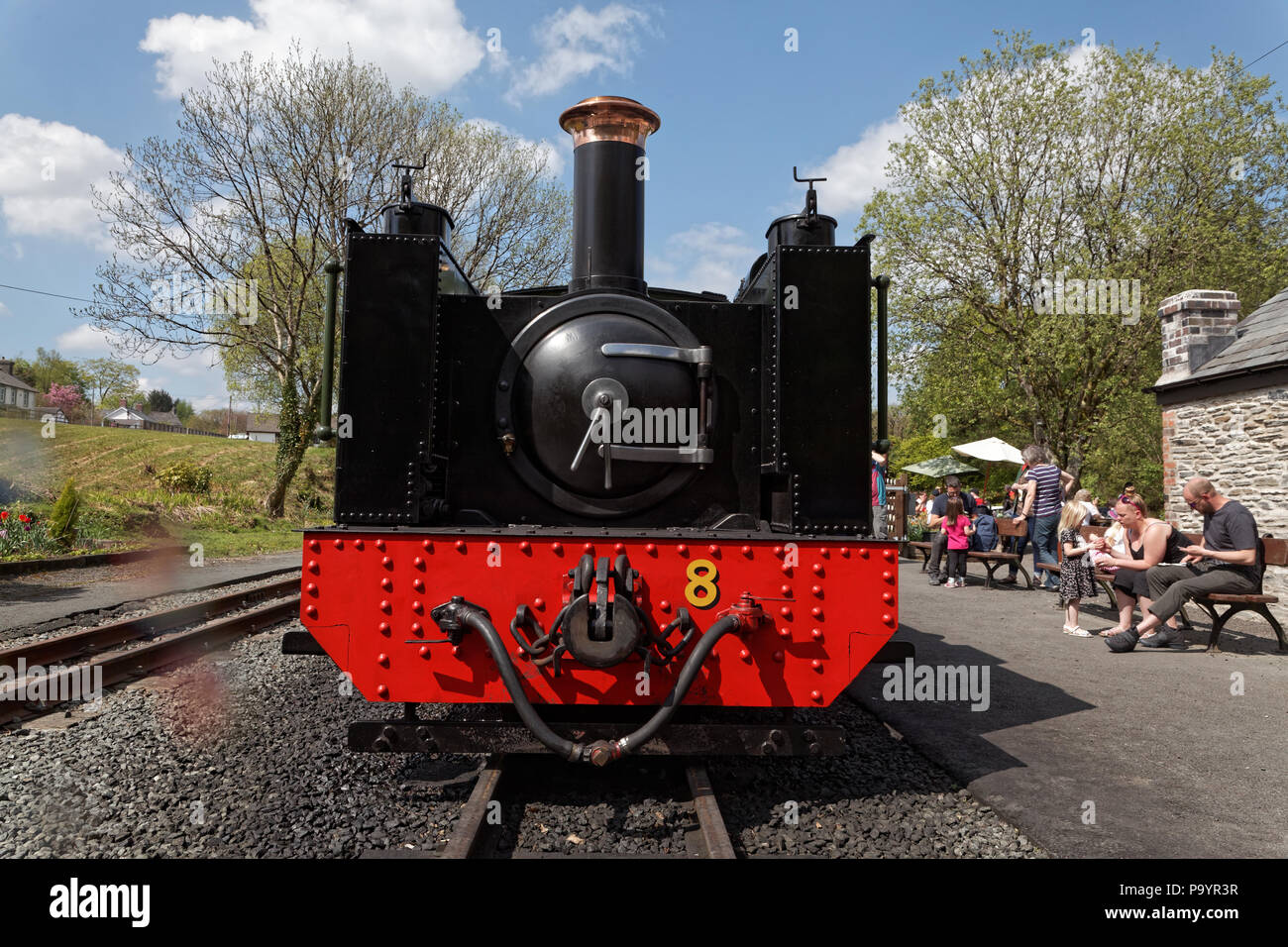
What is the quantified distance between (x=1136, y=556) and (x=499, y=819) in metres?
6.87

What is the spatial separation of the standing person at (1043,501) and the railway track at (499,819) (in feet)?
27.1

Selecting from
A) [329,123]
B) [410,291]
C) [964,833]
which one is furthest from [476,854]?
[329,123]

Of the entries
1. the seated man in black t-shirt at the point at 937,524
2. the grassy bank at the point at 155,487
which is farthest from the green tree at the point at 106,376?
the seated man in black t-shirt at the point at 937,524

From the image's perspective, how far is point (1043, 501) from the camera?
9.84 meters

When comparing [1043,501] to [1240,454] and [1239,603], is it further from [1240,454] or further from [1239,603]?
[1239,603]

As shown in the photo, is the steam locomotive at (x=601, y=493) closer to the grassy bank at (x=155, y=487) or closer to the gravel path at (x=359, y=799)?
the gravel path at (x=359, y=799)

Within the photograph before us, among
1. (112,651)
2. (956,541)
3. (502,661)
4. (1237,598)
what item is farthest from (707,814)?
(956,541)

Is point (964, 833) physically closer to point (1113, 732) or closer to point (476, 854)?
point (476, 854)

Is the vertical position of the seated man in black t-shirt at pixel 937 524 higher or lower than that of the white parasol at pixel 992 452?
lower

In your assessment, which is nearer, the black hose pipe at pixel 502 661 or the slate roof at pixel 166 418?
the black hose pipe at pixel 502 661

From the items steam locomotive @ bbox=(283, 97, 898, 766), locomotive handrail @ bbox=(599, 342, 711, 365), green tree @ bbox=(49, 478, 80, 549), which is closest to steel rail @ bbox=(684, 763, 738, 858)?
steam locomotive @ bbox=(283, 97, 898, 766)

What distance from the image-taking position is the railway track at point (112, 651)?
172 inches

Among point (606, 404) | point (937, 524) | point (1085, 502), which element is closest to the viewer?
point (606, 404)

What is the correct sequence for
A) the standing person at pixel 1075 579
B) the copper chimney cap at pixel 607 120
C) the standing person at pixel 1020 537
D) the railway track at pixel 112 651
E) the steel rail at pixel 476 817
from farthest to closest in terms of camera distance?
the standing person at pixel 1020 537, the standing person at pixel 1075 579, the railway track at pixel 112 651, the copper chimney cap at pixel 607 120, the steel rail at pixel 476 817
